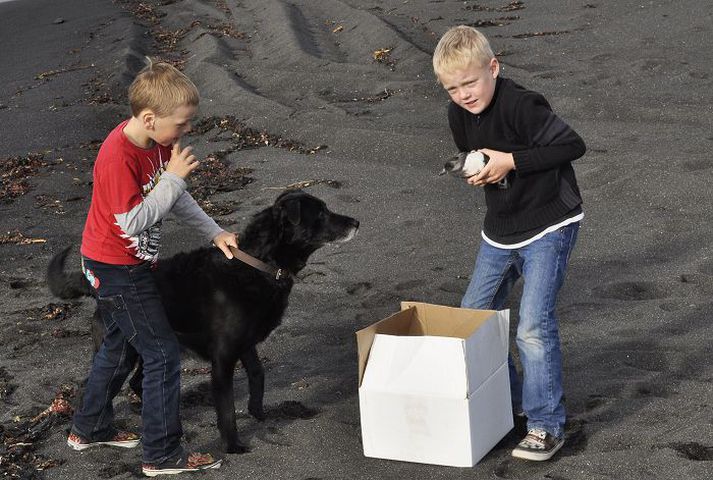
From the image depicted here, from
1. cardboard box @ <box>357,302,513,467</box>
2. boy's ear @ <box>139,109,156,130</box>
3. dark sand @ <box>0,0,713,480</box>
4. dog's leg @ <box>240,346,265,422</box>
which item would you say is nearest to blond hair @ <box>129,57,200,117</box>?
boy's ear @ <box>139,109,156,130</box>

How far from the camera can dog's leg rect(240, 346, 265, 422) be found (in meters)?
5.11

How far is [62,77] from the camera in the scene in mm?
15211

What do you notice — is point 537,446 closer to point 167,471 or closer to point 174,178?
point 167,471

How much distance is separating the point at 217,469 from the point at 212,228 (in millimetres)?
1110

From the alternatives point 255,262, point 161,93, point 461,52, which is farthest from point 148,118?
point 461,52

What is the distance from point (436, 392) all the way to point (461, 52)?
4.57 ft

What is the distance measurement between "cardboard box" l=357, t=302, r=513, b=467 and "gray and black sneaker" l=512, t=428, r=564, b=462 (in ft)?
0.43

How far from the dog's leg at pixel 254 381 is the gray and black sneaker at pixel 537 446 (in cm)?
131

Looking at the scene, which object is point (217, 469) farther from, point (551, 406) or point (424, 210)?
point (424, 210)

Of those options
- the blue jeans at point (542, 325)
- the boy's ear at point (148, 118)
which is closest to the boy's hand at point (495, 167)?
the blue jeans at point (542, 325)

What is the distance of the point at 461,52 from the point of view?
4.34 metres

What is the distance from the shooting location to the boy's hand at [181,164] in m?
4.39

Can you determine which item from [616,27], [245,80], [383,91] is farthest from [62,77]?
A: [616,27]

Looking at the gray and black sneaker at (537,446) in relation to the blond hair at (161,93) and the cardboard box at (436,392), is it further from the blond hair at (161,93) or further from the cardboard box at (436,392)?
the blond hair at (161,93)
